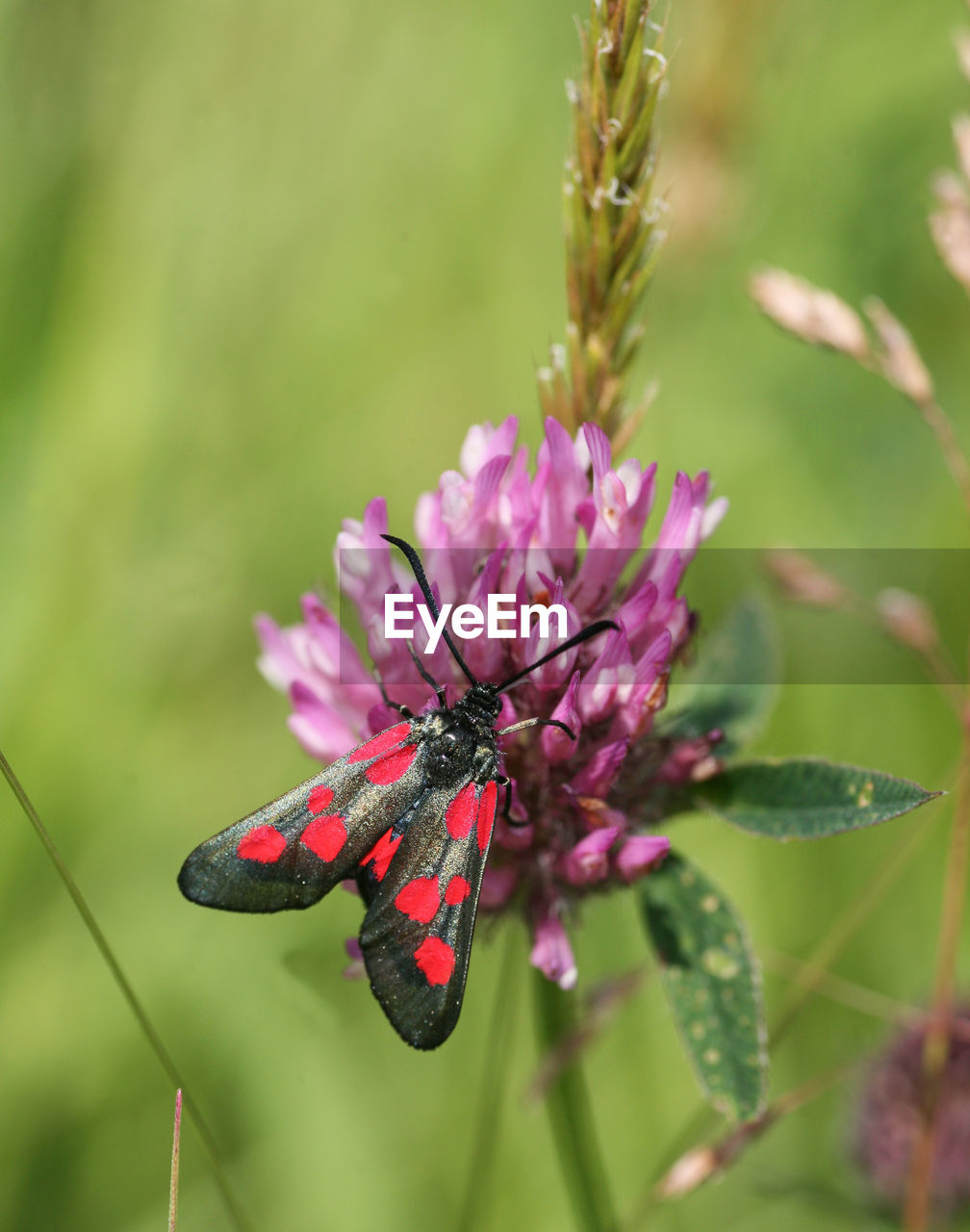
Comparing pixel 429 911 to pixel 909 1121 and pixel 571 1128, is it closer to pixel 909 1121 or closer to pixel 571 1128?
pixel 571 1128

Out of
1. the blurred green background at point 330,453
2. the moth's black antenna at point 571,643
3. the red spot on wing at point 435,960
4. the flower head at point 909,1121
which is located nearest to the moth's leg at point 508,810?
the moth's black antenna at point 571,643

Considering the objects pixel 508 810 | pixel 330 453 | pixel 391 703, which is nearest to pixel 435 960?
pixel 508 810

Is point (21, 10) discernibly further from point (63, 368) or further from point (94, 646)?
point (94, 646)

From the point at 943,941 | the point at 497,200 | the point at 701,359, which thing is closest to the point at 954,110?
the point at 701,359

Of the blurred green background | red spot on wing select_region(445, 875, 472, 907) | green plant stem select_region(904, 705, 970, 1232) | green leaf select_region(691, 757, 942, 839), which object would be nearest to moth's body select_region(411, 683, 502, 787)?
red spot on wing select_region(445, 875, 472, 907)

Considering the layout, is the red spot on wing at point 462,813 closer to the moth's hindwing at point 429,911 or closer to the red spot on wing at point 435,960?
the moth's hindwing at point 429,911
